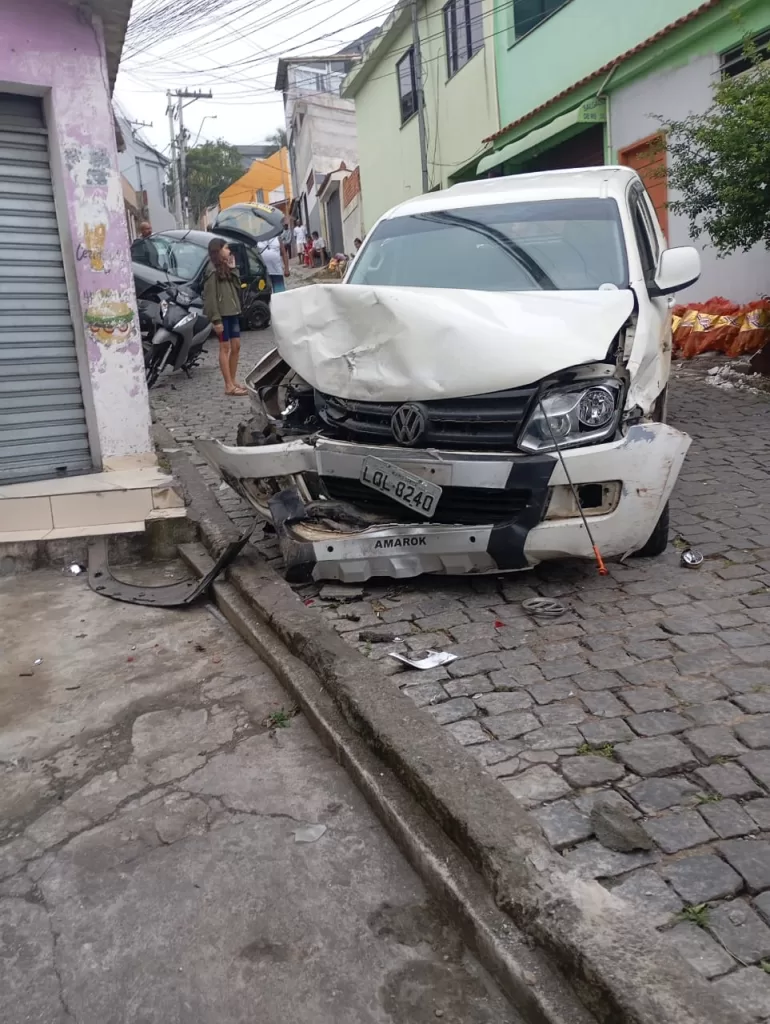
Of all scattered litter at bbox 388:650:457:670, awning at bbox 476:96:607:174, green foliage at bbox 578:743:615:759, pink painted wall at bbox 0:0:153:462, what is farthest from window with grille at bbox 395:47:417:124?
green foliage at bbox 578:743:615:759

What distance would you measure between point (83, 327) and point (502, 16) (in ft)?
41.2

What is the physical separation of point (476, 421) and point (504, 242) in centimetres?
170

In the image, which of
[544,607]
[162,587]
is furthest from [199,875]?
[162,587]

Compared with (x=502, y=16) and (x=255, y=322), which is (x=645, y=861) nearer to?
(x=255, y=322)

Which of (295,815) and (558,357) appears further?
(558,357)

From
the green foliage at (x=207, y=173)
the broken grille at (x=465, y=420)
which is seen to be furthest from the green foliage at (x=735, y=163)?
the green foliage at (x=207, y=173)

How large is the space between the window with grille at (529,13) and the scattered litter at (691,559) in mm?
13127

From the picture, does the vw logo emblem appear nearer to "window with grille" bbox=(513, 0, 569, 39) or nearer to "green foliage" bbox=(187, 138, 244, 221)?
"window with grille" bbox=(513, 0, 569, 39)

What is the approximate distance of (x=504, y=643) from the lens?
3.69 metres

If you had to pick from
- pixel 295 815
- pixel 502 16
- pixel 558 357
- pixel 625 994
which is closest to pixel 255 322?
pixel 502 16

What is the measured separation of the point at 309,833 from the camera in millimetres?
2709

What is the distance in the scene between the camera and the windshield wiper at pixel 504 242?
182 inches

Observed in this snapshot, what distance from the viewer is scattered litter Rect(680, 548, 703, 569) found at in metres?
4.38

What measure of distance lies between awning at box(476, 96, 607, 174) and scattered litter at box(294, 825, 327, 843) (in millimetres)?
12679
